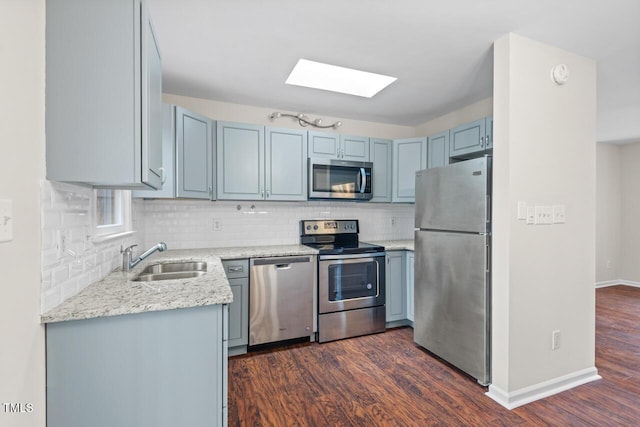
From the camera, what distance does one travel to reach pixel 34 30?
1103mm

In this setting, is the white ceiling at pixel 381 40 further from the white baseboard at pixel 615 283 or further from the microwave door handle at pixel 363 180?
the white baseboard at pixel 615 283

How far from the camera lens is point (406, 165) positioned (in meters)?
3.62

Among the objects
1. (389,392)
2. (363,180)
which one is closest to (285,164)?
(363,180)

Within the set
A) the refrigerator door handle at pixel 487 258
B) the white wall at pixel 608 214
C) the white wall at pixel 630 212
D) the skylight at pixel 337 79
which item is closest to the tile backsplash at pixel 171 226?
the skylight at pixel 337 79

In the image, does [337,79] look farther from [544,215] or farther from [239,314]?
[239,314]

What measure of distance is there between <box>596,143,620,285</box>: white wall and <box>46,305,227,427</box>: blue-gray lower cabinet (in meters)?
6.22

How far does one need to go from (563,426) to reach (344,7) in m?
2.72

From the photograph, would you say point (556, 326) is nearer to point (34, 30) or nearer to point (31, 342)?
point (31, 342)

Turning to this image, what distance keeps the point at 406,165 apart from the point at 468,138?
772mm

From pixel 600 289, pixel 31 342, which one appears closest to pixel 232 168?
pixel 31 342

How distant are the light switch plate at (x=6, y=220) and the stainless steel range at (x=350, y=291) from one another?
88.7 inches

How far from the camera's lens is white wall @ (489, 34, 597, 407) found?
1.99 m

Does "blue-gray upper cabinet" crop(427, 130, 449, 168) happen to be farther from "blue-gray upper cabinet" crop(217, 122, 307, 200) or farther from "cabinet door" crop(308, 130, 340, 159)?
"blue-gray upper cabinet" crop(217, 122, 307, 200)

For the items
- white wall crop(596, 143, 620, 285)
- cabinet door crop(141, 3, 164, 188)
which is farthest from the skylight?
white wall crop(596, 143, 620, 285)
